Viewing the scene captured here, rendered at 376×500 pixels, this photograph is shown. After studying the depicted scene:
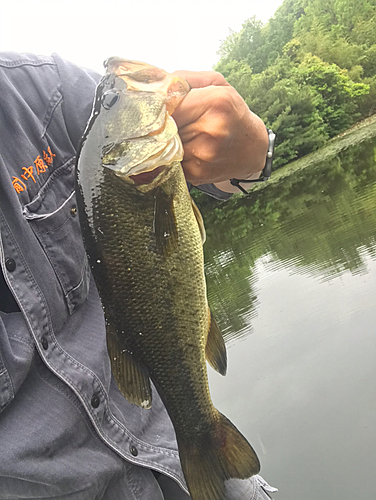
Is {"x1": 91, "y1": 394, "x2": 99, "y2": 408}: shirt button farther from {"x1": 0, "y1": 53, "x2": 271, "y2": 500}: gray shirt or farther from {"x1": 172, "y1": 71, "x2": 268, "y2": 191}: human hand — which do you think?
{"x1": 172, "y1": 71, "x2": 268, "y2": 191}: human hand

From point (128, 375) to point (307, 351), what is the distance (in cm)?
349

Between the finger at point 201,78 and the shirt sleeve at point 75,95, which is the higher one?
the finger at point 201,78

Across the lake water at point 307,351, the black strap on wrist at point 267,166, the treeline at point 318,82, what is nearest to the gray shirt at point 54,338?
the black strap on wrist at point 267,166

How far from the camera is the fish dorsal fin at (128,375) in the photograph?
1.32 meters

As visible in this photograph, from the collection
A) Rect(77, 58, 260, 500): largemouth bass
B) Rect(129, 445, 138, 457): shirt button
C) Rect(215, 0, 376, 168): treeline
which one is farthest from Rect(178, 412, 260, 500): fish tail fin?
Rect(215, 0, 376, 168): treeline

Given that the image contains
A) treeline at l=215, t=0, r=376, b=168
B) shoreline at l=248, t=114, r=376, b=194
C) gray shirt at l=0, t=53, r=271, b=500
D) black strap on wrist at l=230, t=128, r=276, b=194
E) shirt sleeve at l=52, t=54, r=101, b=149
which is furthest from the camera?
treeline at l=215, t=0, r=376, b=168

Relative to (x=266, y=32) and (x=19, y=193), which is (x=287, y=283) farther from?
(x=266, y=32)

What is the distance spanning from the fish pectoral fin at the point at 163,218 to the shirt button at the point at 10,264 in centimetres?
45

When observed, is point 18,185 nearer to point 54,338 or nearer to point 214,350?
point 54,338

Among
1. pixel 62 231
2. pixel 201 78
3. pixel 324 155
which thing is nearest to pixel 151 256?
pixel 62 231

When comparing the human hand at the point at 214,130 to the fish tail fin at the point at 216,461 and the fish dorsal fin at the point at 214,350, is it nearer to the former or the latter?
the fish dorsal fin at the point at 214,350

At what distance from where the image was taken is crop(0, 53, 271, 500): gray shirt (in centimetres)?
123

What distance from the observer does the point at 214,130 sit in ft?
4.32

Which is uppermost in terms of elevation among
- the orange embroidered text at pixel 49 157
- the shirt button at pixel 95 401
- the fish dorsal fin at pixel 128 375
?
the orange embroidered text at pixel 49 157
